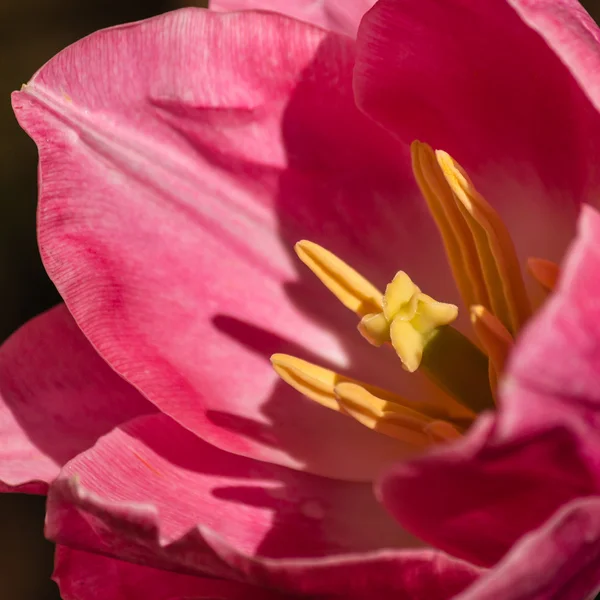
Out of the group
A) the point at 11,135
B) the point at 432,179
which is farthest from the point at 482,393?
A: the point at 11,135

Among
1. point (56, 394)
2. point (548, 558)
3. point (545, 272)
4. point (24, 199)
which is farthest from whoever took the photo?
point (24, 199)

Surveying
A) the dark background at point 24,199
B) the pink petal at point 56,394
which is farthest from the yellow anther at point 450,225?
the dark background at point 24,199

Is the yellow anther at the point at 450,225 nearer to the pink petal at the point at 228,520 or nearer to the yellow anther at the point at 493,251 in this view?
the yellow anther at the point at 493,251

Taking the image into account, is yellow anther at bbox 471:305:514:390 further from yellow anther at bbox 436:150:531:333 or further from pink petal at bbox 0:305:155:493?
pink petal at bbox 0:305:155:493

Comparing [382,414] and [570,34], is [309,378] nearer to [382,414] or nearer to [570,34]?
[382,414]

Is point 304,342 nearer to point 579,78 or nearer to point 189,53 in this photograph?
point 189,53

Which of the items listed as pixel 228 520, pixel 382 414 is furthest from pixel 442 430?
pixel 228 520
